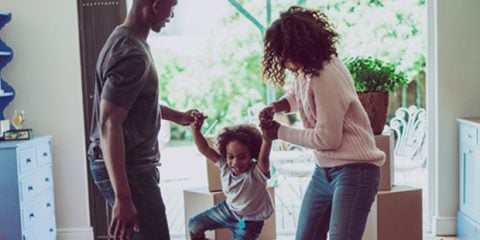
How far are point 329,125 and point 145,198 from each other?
0.69 m

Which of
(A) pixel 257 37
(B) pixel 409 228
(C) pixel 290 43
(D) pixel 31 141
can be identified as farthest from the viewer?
(A) pixel 257 37

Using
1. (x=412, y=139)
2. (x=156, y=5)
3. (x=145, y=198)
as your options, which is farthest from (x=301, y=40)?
(x=412, y=139)

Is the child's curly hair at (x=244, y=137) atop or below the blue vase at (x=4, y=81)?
below

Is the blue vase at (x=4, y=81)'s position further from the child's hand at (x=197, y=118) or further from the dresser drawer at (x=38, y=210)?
the child's hand at (x=197, y=118)

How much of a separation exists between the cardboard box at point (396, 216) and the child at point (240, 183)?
29.5 inches

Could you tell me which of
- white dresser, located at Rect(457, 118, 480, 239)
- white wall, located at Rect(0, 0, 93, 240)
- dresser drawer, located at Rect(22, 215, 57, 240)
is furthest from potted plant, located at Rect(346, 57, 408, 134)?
dresser drawer, located at Rect(22, 215, 57, 240)

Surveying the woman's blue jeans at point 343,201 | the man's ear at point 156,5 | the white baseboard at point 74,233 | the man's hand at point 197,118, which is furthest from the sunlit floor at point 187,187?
the man's ear at point 156,5

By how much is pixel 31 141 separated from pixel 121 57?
2.17m

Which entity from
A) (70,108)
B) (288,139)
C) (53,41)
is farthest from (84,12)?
(288,139)

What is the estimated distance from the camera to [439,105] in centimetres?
382

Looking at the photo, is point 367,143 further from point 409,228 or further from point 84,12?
point 84,12

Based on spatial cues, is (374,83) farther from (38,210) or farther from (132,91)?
(38,210)

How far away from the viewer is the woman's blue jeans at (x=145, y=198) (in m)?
1.74

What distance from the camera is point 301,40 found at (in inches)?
78.9
